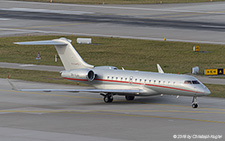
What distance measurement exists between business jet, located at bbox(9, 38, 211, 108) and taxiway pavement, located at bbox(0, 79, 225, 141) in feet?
4.18

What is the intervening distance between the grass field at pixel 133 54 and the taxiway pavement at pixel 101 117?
62.9 ft

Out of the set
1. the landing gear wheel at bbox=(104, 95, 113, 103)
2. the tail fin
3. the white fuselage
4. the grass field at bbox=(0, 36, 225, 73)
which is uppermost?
the tail fin

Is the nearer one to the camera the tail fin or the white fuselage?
the white fuselage

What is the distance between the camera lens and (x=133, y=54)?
77625 mm

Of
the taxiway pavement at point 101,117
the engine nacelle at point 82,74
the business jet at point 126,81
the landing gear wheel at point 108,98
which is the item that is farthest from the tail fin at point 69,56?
the landing gear wheel at point 108,98

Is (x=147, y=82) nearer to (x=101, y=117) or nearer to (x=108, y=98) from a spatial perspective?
(x=108, y=98)

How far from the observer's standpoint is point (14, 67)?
6875 cm

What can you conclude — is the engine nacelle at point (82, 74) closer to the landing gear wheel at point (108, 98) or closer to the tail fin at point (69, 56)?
the tail fin at point (69, 56)

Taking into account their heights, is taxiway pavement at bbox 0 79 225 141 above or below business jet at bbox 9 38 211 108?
below

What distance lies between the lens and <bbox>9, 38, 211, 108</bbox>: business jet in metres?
44.3

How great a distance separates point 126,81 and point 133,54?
101 ft

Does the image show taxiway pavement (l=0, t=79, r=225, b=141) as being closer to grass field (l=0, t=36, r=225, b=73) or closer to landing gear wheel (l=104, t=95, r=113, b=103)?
landing gear wheel (l=104, t=95, r=113, b=103)

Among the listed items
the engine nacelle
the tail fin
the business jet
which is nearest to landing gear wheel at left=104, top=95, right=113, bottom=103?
the business jet

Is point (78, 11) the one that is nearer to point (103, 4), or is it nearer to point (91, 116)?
point (103, 4)
